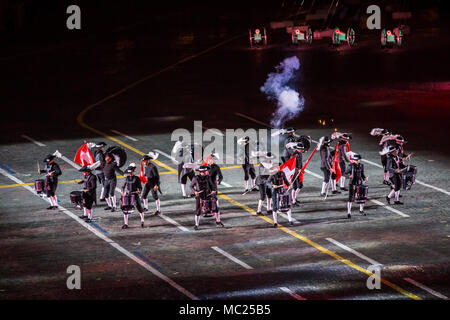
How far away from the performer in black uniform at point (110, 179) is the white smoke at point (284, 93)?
1548 cm

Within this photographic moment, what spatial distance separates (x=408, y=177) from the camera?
3033cm

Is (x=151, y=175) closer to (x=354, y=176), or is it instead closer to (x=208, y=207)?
(x=208, y=207)

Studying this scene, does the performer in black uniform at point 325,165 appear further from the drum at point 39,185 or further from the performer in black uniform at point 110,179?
the drum at point 39,185

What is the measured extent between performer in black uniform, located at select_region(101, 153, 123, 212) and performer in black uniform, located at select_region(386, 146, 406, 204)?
31.7 feet

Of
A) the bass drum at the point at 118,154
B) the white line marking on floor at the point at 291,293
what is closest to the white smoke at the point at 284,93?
the bass drum at the point at 118,154

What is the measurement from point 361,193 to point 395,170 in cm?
225

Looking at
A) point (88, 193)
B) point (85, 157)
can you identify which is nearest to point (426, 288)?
point (88, 193)

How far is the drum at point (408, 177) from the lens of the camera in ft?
99.2

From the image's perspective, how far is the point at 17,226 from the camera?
91.5 ft

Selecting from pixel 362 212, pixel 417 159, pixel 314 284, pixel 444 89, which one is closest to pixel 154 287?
pixel 314 284

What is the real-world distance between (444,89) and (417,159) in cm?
1792

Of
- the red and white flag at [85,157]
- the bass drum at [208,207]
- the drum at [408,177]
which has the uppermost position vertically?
the red and white flag at [85,157]

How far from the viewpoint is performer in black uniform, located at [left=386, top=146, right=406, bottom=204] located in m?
29.9

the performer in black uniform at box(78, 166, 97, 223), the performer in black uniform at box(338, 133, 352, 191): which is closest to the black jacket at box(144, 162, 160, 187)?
the performer in black uniform at box(78, 166, 97, 223)
